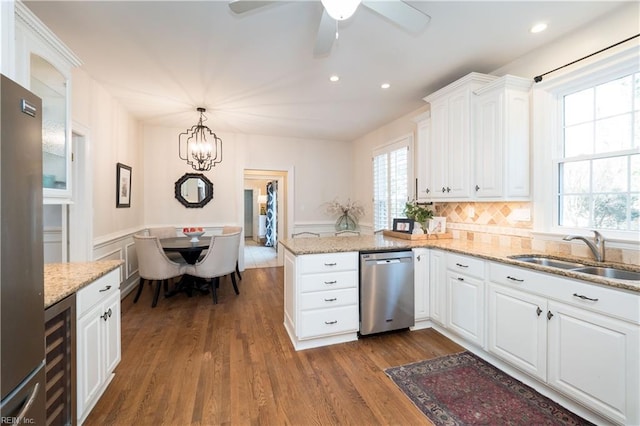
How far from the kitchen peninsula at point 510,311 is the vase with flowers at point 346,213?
2746 mm

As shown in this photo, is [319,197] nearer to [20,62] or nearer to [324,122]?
[324,122]

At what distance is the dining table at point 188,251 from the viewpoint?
12.2ft

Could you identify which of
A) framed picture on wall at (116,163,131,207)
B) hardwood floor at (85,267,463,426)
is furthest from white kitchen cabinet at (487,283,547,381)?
framed picture on wall at (116,163,131,207)

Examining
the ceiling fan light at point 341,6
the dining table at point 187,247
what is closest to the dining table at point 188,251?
the dining table at point 187,247

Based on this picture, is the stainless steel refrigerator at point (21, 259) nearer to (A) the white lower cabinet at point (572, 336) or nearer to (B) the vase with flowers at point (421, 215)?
(A) the white lower cabinet at point (572, 336)

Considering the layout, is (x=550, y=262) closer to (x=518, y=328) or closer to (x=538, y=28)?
(x=518, y=328)

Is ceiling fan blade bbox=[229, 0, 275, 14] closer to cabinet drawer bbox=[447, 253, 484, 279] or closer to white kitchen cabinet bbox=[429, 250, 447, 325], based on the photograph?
cabinet drawer bbox=[447, 253, 484, 279]

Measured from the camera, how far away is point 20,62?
142 centimetres

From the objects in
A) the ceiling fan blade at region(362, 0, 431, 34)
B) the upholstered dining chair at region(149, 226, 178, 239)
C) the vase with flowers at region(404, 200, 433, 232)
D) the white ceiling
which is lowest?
the upholstered dining chair at region(149, 226, 178, 239)

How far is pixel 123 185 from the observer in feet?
13.2

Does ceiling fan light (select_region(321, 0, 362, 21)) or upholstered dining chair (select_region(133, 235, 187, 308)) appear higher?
ceiling fan light (select_region(321, 0, 362, 21))

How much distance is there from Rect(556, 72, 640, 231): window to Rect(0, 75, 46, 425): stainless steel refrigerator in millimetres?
3345

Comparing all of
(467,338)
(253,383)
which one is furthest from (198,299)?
(467,338)

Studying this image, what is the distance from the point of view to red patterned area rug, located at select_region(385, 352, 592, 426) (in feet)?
5.61
